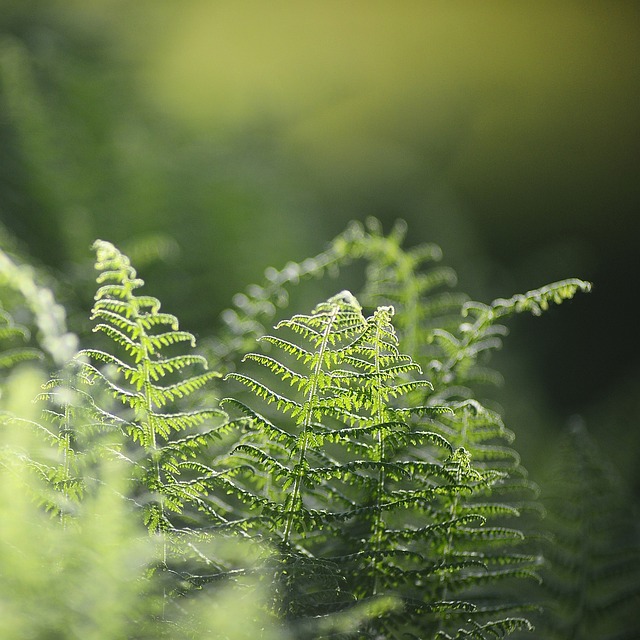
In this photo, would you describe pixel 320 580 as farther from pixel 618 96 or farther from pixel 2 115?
pixel 618 96

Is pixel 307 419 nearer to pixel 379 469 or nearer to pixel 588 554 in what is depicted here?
pixel 379 469

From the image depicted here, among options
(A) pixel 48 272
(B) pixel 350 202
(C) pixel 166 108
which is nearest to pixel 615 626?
(A) pixel 48 272

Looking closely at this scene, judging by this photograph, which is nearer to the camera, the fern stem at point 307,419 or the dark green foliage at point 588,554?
the fern stem at point 307,419

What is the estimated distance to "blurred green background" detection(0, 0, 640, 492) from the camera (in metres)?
Result: 1.64

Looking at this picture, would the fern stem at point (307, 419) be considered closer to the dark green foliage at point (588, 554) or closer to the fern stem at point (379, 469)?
the fern stem at point (379, 469)

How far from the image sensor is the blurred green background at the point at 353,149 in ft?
5.40

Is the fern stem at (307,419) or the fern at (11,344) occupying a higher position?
the fern at (11,344)

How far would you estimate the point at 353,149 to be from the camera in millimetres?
3029

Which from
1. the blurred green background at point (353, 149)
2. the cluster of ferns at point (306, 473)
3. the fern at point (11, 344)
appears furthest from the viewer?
the blurred green background at point (353, 149)

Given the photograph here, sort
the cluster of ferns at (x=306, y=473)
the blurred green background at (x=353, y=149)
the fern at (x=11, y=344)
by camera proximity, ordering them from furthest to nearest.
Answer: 1. the blurred green background at (x=353, y=149)
2. the fern at (x=11, y=344)
3. the cluster of ferns at (x=306, y=473)

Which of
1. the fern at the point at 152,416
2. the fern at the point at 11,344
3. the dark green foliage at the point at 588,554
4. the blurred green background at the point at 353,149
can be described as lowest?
the dark green foliage at the point at 588,554

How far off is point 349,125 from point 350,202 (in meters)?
0.69

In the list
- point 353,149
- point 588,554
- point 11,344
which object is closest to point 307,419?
point 588,554

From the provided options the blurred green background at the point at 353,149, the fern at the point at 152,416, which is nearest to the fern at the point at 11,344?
the fern at the point at 152,416
